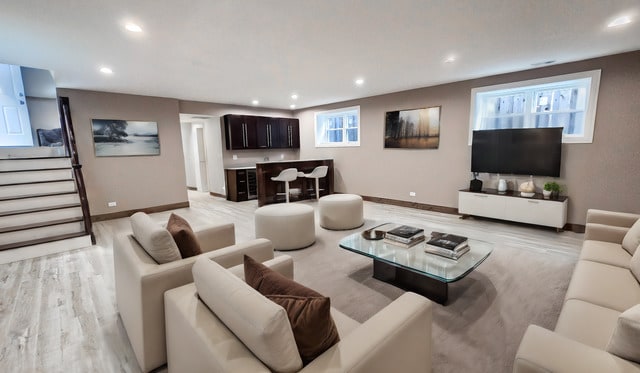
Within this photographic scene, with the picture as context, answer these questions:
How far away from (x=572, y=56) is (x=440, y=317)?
3.97m

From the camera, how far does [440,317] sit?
2.12 meters

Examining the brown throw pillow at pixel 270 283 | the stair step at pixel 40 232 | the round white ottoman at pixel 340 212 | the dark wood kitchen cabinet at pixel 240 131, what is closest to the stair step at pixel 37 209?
the stair step at pixel 40 232

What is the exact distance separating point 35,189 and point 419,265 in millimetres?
5646

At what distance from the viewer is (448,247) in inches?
93.8

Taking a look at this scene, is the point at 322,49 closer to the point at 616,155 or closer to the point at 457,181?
the point at 457,181

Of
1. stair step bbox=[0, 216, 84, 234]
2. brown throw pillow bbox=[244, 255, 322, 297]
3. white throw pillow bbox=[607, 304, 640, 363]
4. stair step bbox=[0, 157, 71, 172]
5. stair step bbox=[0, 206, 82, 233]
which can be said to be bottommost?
stair step bbox=[0, 216, 84, 234]

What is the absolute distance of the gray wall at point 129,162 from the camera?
509 centimetres

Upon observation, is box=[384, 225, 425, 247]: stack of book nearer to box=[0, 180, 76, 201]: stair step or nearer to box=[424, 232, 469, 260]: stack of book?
box=[424, 232, 469, 260]: stack of book

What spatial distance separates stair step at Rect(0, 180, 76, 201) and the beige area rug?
404 cm

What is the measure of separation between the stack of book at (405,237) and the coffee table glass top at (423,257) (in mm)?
41

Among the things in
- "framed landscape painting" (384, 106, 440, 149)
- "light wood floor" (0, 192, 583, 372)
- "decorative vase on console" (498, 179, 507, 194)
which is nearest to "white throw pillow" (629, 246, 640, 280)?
"light wood floor" (0, 192, 583, 372)

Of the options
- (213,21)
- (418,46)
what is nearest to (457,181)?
(418,46)

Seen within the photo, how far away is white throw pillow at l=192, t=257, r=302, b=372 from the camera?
874 millimetres

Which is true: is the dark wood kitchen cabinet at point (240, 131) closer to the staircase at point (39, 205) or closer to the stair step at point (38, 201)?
the staircase at point (39, 205)
